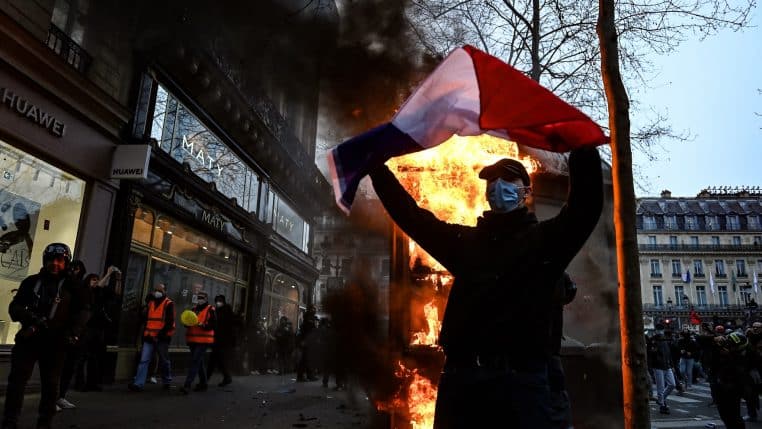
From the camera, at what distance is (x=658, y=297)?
204 ft

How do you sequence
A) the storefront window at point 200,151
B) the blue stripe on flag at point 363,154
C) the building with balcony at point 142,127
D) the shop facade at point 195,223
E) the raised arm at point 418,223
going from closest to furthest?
the raised arm at point 418,223 < the blue stripe on flag at point 363,154 < the building with balcony at point 142,127 < the shop facade at point 195,223 < the storefront window at point 200,151

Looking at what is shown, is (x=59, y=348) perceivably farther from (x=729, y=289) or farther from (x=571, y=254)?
(x=729, y=289)

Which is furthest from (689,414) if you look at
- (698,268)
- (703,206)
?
(703,206)

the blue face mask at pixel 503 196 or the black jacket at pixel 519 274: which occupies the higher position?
the blue face mask at pixel 503 196

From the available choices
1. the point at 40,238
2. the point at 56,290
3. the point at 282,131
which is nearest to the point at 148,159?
the point at 40,238

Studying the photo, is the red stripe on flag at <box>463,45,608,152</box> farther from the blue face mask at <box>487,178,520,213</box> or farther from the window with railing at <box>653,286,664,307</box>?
the window with railing at <box>653,286,664,307</box>

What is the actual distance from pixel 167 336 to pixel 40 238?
2520 millimetres

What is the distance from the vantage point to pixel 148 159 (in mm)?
9414

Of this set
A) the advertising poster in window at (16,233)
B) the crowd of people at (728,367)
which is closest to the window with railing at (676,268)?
the crowd of people at (728,367)

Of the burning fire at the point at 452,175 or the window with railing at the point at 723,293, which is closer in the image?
the burning fire at the point at 452,175

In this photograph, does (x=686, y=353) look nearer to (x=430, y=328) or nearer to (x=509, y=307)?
(x=430, y=328)

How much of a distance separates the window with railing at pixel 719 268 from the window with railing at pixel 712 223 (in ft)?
13.6

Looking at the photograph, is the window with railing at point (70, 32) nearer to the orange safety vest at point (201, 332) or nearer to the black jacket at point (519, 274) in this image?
the orange safety vest at point (201, 332)

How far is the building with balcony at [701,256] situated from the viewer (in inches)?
2381
